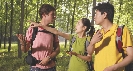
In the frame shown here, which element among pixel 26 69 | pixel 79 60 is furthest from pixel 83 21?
pixel 26 69

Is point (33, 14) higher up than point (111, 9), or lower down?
lower down

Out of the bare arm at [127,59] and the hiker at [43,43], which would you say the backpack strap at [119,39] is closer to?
the bare arm at [127,59]

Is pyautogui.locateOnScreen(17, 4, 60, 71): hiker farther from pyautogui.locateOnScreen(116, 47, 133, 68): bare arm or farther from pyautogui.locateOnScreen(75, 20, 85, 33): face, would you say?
pyautogui.locateOnScreen(116, 47, 133, 68): bare arm

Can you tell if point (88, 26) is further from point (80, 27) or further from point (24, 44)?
point (24, 44)

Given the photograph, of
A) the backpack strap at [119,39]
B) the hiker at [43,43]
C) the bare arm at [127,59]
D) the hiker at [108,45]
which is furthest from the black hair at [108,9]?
the hiker at [43,43]

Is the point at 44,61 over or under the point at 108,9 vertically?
under

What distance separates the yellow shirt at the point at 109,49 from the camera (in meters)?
3.35

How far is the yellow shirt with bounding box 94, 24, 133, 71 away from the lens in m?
3.35

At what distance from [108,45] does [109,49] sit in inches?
2.5

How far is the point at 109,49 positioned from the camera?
3479 mm

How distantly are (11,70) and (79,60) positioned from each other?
37.5 feet

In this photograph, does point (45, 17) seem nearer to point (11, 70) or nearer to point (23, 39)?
point (23, 39)

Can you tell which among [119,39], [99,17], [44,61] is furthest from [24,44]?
[119,39]

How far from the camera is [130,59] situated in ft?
11.0
